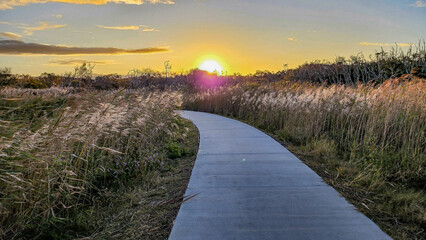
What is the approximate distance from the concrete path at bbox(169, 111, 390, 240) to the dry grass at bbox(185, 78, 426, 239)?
50cm

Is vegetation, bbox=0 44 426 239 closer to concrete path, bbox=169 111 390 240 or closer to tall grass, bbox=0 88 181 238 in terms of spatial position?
tall grass, bbox=0 88 181 238

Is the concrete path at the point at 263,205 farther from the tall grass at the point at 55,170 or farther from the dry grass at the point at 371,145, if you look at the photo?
the tall grass at the point at 55,170

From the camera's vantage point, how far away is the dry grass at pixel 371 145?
184 inches

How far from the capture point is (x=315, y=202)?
4.39 metres

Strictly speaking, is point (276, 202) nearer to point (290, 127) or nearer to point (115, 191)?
point (115, 191)

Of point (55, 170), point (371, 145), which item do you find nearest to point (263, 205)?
point (55, 170)

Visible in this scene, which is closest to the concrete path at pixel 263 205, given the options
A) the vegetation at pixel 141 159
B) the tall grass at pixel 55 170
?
the vegetation at pixel 141 159

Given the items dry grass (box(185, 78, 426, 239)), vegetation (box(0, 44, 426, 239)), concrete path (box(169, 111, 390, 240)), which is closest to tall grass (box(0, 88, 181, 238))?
vegetation (box(0, 44, 426, 239))

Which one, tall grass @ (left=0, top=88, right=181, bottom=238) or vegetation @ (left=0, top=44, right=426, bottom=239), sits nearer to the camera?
tall grass @ (left=0, top=88, right=181, bottom=238)

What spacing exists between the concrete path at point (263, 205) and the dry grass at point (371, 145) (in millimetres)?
502

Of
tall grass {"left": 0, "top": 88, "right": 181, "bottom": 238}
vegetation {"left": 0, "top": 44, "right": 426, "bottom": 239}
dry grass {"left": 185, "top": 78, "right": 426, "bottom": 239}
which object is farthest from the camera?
dry grass {"left": 185, "top": 78, "right": 426, "bottom": 239}

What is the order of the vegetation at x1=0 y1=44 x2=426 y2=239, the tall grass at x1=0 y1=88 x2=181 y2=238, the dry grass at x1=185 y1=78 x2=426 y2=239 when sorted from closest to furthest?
the tall grass at x1=0 y1=88 x2=181 y2=238
the vegetation at x1=0 y1=44 x2=426 y2=239
the dry grass at x1=185 y1=78 x2=426 y2=239

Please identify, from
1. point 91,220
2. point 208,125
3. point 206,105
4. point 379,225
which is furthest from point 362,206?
point 206,105

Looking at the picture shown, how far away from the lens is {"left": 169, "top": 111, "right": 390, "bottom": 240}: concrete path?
360cm
